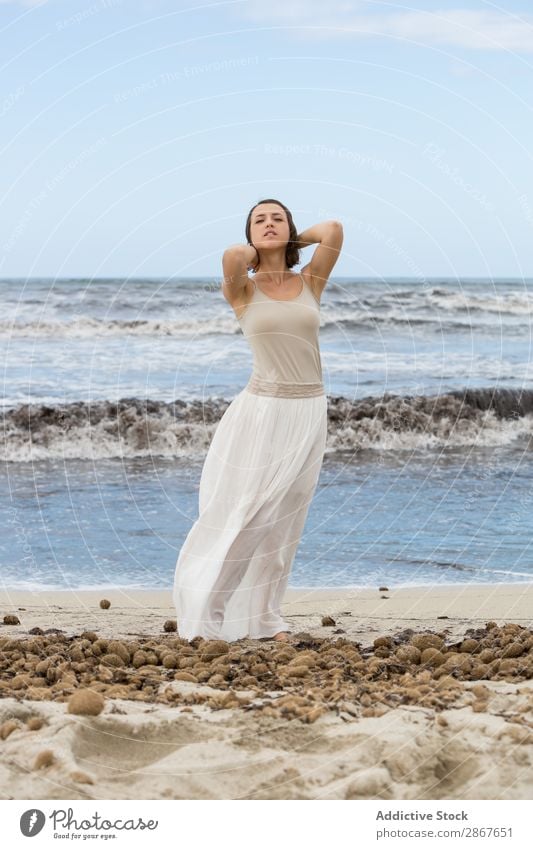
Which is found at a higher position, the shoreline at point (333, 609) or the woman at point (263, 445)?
the woman at point (263, 445)

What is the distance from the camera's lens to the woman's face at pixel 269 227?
289 inches

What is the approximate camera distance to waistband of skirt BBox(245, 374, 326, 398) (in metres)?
7.40

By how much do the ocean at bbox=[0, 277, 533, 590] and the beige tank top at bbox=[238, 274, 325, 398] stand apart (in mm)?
2583

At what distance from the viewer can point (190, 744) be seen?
5.24 meters

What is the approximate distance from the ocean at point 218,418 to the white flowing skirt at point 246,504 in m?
2.08

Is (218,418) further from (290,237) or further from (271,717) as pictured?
(271,717)

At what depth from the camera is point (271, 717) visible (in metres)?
5.39

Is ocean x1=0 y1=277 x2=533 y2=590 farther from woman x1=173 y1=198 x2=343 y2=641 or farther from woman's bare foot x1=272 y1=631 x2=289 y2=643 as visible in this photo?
woman x1=173 y1=198 x2=343 y2=641

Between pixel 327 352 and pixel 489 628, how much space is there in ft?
43.6
